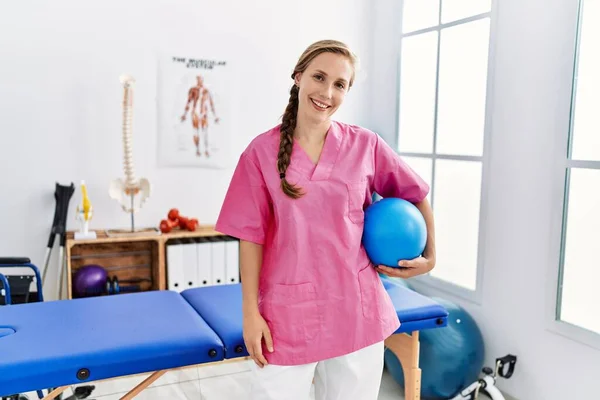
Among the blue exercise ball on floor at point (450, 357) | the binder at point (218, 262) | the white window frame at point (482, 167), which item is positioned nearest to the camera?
the blue exercise ball on floor at point (450, 357)

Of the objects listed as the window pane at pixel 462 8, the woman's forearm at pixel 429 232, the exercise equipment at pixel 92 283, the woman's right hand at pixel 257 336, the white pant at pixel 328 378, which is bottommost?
the exercise equipment at pixel 92 283

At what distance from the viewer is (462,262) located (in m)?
3.12

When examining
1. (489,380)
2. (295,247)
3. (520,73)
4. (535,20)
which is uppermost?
(535,20)

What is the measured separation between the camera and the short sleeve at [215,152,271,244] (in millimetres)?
1425

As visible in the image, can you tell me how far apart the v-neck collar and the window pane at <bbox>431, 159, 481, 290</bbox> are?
1.73m

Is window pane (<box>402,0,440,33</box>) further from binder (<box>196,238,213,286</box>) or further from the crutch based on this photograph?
the crutch

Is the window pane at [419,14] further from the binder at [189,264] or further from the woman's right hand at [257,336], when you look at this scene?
the woman's right hand at [257,336]

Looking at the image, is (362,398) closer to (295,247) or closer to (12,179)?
(295,247)

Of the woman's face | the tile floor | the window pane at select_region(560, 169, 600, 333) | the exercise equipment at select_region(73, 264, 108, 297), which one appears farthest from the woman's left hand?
the exercise equipment at select_region(73, 264, 108, 297)

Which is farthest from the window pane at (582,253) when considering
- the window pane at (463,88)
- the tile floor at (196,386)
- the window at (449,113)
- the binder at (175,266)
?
the binder at (175,266)

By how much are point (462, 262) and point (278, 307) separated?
1964 mm

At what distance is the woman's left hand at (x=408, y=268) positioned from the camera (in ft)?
4.99

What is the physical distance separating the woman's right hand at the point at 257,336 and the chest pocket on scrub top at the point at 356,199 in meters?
0.36

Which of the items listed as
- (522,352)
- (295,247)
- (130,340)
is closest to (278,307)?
(295,247)
